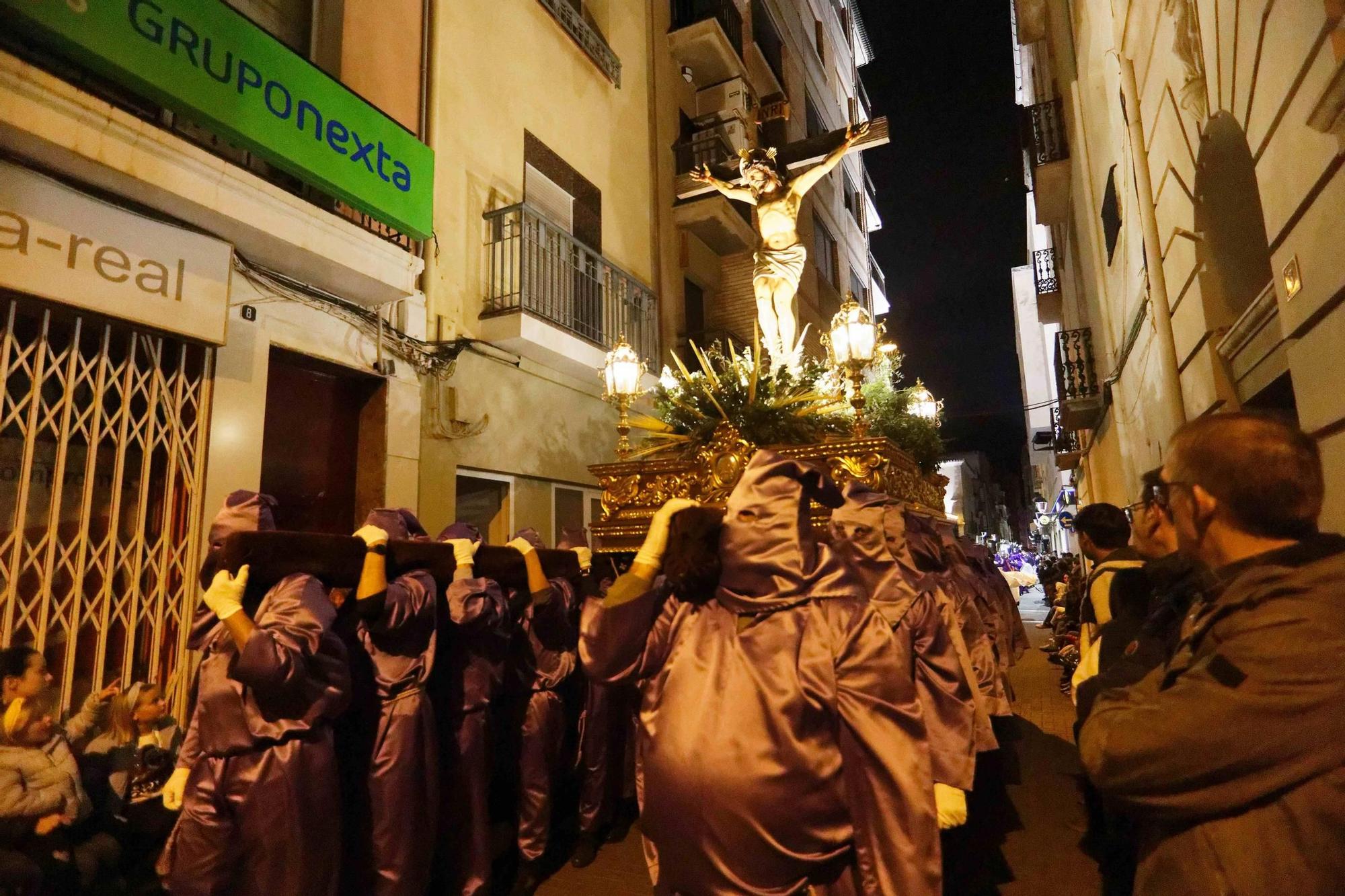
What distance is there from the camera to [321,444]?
264 inches

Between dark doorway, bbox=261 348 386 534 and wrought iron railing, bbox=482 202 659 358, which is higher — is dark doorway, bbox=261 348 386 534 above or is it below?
below

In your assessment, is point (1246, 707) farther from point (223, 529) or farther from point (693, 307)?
point (693, 307)

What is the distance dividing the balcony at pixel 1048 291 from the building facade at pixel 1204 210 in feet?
20.6

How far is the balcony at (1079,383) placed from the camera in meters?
12.6

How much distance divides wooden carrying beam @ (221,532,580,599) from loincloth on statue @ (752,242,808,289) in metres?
3.72

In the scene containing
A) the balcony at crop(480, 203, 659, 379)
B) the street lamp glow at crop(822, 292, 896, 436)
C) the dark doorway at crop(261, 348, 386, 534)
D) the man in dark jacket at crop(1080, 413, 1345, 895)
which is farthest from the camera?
the balcony at crop(480, 203, 659, 379)

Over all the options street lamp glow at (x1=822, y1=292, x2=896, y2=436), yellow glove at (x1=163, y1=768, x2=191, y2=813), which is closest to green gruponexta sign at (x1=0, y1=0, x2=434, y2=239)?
street lamp glow at (x1=822, y1=292, x2=896, y2=436)

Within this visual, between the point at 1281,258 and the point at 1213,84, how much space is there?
1.66 metres

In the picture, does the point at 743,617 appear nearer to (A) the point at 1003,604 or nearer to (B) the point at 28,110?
(B) the point at 28,110

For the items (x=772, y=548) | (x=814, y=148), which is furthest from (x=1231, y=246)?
(x=772, y=548)

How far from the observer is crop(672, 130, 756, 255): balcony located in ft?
41.2

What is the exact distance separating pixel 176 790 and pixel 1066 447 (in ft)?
61.5

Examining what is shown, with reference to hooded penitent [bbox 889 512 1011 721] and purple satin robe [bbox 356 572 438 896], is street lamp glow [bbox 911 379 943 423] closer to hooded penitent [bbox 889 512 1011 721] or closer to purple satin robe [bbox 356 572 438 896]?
hooded penitent [bbox 889 512 1011 721]

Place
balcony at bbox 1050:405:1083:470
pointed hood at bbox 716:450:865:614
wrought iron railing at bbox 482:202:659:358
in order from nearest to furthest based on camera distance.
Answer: pointed hood at bbox 716:450:865:614 < wrought iron railing at bbox 482:202:659:358 < balcony at bbox 1050:405:1083:470
